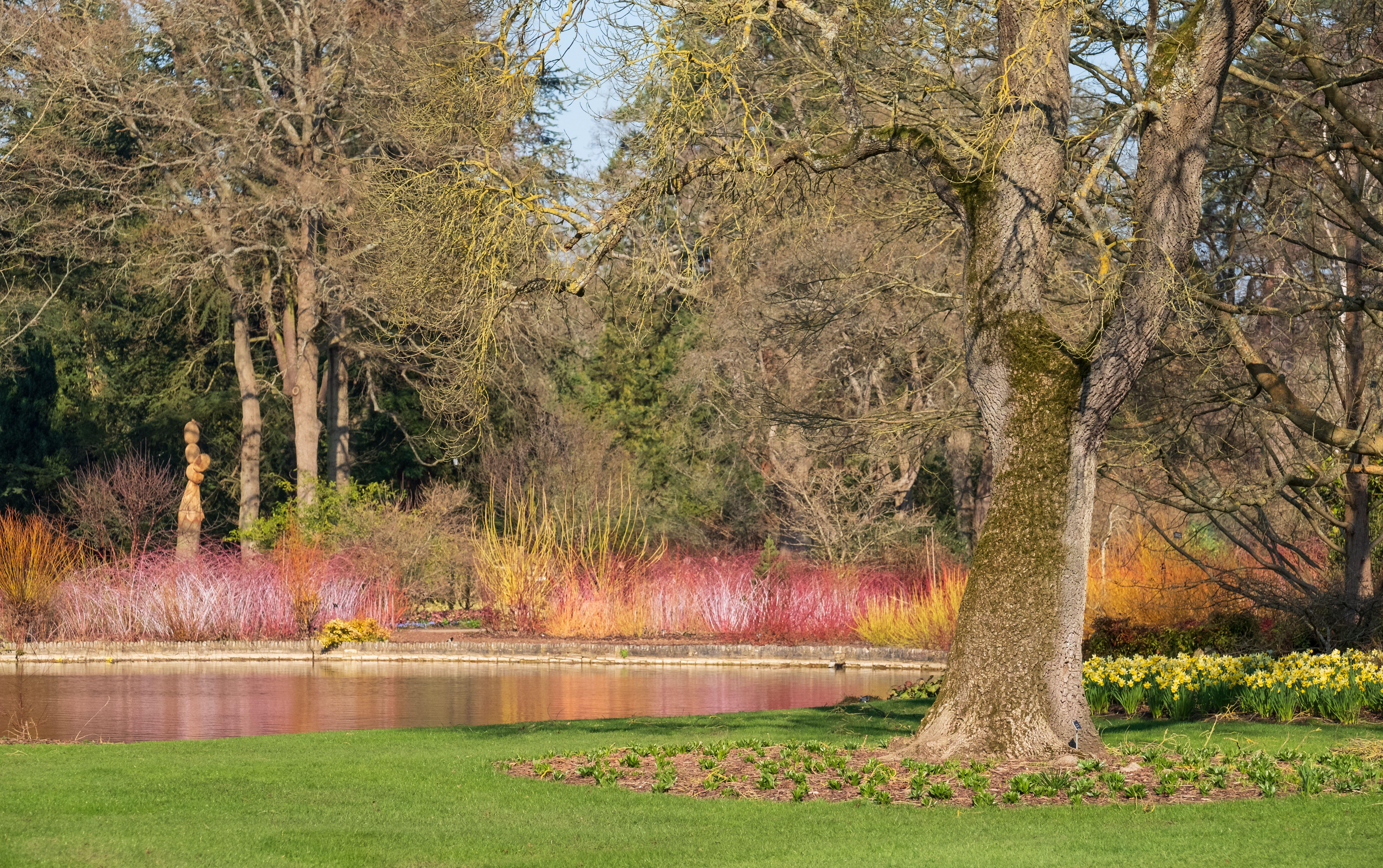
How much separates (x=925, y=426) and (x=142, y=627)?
10218 mm

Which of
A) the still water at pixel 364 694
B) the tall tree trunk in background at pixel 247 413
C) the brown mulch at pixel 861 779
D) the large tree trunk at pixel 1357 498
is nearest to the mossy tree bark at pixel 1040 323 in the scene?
the brown mulch at pixel 861 779

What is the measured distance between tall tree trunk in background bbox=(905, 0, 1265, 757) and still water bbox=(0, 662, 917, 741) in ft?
12.9

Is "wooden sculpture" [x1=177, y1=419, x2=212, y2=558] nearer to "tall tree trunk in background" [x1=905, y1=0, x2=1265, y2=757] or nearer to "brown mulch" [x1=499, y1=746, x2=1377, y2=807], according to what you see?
"brown mulch" [x1=499, y1=746, x2=1377, y2=807]

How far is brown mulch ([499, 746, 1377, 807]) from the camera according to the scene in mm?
6535

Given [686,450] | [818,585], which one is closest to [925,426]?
[818,585]

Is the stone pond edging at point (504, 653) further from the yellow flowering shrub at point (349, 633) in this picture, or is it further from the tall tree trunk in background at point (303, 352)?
the tall tree trunk in background at point (303, 352)

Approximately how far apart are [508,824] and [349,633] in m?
10.9

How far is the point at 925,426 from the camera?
40.4 ft

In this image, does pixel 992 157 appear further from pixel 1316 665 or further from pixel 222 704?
pixel 222 704

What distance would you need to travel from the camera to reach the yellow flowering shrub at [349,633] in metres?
16.2

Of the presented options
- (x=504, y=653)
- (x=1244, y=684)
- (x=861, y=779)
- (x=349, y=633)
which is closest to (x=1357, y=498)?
(x=1244, y=684)

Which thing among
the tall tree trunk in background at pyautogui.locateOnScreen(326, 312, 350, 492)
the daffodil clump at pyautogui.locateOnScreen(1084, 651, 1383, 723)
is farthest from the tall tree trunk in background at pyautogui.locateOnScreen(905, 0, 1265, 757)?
the tall tree trunk in background at pyautogui.locateOnScreen(326, 312, 350, 492)

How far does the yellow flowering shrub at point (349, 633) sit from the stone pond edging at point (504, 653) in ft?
0.31

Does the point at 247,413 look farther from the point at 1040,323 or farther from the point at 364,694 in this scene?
the point at 1040,323
